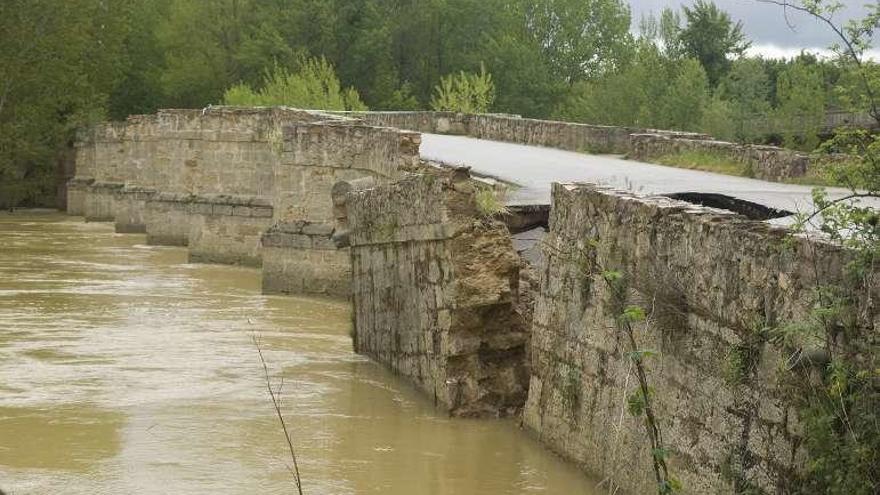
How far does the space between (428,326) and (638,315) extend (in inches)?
232

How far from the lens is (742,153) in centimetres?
2044

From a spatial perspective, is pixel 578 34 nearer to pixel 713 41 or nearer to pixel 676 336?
pixel 713 41

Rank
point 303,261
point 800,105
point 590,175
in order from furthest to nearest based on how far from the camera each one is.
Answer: point 800,105 < point 303,261 < point 590,175

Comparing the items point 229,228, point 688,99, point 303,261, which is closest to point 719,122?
point 688,99

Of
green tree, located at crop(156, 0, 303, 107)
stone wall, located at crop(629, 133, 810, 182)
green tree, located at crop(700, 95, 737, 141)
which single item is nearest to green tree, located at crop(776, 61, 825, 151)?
green tree, located at crop(700, 95, 737, 141)

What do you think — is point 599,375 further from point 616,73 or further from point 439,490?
point 616,73

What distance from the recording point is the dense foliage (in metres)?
48.7

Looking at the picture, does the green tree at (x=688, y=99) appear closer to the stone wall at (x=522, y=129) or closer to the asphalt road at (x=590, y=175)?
the stone wall at (x=522, y=129)

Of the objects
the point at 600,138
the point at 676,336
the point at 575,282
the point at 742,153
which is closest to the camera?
the point at 676,336

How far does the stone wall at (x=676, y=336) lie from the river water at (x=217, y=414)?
579 mm

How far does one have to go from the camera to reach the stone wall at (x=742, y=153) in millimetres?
19016

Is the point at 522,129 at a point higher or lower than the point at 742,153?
higher

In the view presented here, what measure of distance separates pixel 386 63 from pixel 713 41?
45.9ft

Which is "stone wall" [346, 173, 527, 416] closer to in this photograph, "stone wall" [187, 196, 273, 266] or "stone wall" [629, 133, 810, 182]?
"stone wall" [629, 133, 810, 182]
